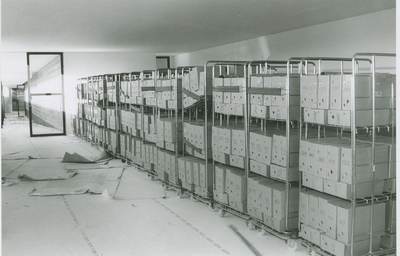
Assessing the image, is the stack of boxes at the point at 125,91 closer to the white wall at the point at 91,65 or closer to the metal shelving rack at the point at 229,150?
the metal shelving rack at the point at 229,150

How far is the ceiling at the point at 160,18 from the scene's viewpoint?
25.4 ft

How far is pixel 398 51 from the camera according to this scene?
2.96m

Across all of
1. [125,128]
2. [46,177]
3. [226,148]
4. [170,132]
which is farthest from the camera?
[125,128]

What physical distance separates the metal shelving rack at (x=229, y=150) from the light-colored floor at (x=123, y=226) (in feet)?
0.87

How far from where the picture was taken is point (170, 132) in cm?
790

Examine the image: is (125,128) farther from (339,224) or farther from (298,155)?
(339,224)

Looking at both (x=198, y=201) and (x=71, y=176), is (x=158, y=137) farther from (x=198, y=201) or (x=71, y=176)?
(x=71, y=176)

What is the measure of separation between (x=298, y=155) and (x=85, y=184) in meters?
4.93

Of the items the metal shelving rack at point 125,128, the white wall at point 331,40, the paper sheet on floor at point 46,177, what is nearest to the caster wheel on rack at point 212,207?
the paper sheet on floor at point 46,177

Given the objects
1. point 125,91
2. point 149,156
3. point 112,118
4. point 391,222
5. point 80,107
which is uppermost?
point 125,91

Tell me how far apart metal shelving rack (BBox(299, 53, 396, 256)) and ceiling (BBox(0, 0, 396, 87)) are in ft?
11.3

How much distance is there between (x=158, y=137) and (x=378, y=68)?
183 inches

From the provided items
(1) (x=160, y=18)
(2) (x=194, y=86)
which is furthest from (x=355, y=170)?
(1) (x=160, y=18)

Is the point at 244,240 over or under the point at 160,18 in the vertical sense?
under
